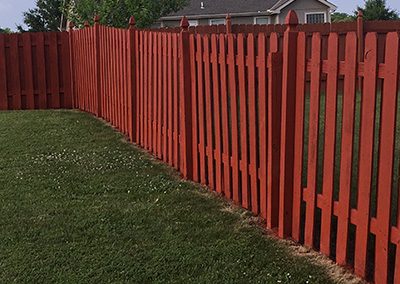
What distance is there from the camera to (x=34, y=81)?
13.0 m

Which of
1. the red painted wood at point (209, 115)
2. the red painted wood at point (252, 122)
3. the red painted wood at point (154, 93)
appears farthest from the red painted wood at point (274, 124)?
the red painted wood at point (154, 93)

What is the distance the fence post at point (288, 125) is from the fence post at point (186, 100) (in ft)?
6.47

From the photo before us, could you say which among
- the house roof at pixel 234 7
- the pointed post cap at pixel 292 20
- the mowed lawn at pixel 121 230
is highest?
the house roof at pixel 234 7

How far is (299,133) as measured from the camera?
14.8ft

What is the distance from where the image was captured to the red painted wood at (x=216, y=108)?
5746 millimetres

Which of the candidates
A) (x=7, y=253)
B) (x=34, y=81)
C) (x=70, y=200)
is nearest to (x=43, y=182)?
(x=70, y=200)

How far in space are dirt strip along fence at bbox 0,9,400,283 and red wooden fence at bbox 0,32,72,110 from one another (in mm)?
3957

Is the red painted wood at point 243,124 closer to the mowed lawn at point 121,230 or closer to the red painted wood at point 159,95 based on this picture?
the mowed lawn at point 121,230

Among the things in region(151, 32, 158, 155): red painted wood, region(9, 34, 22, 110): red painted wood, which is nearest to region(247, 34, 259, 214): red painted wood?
region(151, 32, 158, 155): red painted wood

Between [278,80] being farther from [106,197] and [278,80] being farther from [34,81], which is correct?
[34,81]

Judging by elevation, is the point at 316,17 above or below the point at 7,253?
above

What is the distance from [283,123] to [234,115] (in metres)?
0.96

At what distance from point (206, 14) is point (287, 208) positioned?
3666 cm

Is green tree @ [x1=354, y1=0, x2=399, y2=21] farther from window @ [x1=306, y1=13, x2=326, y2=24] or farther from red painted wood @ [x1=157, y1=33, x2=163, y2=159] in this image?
red painted wood @ [x1=157, y1=33, x2=163, y2=159]
